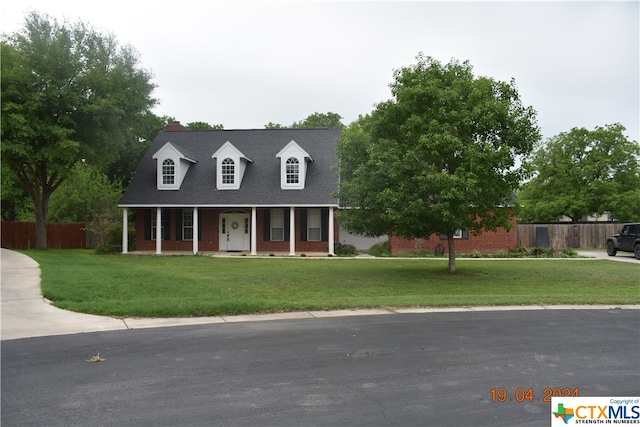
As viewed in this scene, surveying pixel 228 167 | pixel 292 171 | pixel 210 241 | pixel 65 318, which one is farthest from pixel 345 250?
pixel 65 318

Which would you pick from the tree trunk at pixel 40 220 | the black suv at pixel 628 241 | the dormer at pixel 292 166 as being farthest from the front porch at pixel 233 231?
the black suv at pixel 628 241

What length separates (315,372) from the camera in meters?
6.16

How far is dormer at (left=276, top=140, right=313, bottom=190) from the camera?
28.8 meters

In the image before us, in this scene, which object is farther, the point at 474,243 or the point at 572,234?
the point at 572,234

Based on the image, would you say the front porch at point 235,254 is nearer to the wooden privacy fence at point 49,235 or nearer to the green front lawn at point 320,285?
the green front lawn at point 320,285

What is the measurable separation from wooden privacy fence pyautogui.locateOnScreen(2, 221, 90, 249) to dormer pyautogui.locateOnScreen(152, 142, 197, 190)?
31.6 feet

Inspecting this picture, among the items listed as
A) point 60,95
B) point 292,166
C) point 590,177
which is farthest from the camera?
point 590,177

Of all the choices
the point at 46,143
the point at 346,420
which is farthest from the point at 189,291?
the point at 46,143

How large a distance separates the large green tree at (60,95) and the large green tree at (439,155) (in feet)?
51.8

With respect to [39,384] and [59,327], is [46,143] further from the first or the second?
[39,384]

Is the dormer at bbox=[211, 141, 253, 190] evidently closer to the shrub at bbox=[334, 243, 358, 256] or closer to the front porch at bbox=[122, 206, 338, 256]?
the front porch at bbox=[122, 206, 338, 256]

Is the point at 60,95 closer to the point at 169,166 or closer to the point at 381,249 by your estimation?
the point at 169,166

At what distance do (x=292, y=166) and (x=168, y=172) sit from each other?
7455 millimetres

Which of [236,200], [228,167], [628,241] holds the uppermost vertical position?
[228,167]
